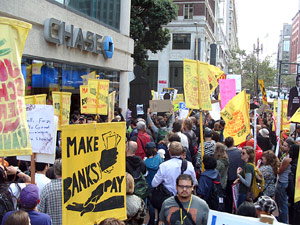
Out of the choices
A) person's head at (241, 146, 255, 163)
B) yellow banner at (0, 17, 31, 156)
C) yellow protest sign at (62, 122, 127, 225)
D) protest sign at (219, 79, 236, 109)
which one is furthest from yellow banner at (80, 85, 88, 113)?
yellow banner at (0, 17, 31, 156)

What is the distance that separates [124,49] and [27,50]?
925 cm

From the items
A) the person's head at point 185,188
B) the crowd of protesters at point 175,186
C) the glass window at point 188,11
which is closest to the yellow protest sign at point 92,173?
the crowd of protesters at point 175,186

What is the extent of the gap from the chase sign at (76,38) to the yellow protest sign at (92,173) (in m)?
10.7

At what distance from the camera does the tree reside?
28156 mm

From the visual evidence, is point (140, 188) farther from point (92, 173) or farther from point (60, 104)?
point (60, 104)

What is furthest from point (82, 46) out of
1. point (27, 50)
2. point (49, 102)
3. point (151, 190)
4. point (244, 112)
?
point (151, 190)

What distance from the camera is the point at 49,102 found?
1602 centimetres

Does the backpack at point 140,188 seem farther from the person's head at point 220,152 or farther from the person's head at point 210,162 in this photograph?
the person's head at point 220,152

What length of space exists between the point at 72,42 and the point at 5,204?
12.1 m

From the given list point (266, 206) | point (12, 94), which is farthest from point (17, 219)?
point (266, 206)

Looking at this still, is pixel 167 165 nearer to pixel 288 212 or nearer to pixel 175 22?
pixel 288 212

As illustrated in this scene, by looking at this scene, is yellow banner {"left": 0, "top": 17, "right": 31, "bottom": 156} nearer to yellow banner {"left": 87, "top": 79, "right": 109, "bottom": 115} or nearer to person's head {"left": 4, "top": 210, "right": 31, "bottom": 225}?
person's head {"left": 4, "top": 210, "right": 31, "bottom": 225}

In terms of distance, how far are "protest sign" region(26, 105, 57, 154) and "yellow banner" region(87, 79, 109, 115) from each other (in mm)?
6013

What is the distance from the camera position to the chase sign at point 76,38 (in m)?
14.0
